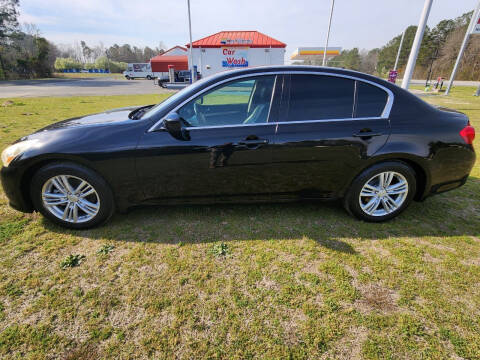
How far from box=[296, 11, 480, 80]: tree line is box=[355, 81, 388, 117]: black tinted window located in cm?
2834

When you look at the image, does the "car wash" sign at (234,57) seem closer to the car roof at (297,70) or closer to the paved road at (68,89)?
the paved road at (68,89)

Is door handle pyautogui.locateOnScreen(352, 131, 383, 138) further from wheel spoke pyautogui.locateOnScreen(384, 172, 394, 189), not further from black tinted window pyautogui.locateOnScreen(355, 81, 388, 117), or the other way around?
wheel spoke pyautogui.locateOnScreen(384, 172, 394, 189)

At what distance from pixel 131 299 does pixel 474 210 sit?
413 cm

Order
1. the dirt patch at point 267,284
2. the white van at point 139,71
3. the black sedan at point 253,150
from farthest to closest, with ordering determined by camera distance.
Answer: the white van at point 139,71
the black sedan at point 253,150
the dirt patch at point 267,284

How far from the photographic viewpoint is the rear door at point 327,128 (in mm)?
2598

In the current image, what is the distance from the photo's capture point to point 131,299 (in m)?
1.96

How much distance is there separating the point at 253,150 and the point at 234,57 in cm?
3347

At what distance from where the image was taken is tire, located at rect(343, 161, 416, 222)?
278cm

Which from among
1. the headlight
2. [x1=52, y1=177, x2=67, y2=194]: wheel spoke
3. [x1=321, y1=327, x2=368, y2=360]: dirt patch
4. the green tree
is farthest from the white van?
[x1=321, y1=327, x2=368, y2=360]: dirt patch

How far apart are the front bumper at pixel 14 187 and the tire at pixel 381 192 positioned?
351 centimetres

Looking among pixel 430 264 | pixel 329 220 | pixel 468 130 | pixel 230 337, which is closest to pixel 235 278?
pixel 230 337

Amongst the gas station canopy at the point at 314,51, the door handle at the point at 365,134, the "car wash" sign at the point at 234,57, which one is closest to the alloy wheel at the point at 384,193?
the door handle at the point at 365,134

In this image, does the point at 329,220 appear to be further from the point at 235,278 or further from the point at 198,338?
the point at 198,338

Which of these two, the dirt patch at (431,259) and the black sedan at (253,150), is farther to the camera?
the black sedan at (253,150)
